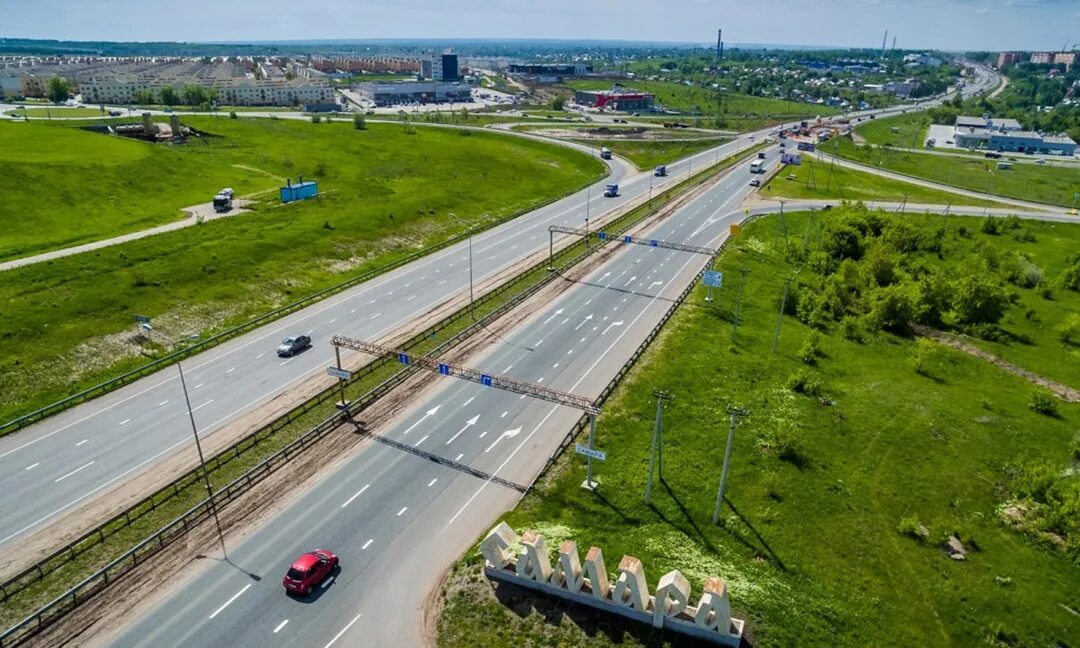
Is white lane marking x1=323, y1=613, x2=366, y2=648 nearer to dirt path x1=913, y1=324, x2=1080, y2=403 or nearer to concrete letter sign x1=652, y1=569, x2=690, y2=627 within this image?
concrete letter sign x1=652, y1=569, x2=690, y2=627

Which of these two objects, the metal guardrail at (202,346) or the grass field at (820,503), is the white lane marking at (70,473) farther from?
the grass field at (820,503)

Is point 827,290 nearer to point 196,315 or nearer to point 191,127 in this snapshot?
point 196,315

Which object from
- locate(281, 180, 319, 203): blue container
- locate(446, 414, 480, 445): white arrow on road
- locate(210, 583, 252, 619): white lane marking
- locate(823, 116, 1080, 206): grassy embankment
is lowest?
locate(210, 583, 252, 619): white lane marking

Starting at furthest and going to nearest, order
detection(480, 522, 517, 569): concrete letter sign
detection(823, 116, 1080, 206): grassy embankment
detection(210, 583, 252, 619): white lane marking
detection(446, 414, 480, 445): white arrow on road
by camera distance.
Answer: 1. detection(823, 116, 1080, 206): grassy embankment
2. detection(446, 414, 480, 445): white arrow on road
3. detection(480, 522, 517, 569): concrete letter sign
4. detection(210, 583, 252, 619): white lane marking

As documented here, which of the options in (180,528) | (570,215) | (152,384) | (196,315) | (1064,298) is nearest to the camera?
(180,528)

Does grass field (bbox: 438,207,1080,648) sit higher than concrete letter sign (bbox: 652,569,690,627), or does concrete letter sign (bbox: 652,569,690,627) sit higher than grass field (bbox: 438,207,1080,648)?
concrete letter sign (bbox: 652,569,690,627)

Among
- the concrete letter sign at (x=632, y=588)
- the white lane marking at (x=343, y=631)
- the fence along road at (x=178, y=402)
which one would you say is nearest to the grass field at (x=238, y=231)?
the fence along road at (x=178, y=402)

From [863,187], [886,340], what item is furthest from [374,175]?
[863,187]

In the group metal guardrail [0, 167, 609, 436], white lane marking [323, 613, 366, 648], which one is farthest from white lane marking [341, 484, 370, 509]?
metal guardrail [0, 167, 609, 436]
